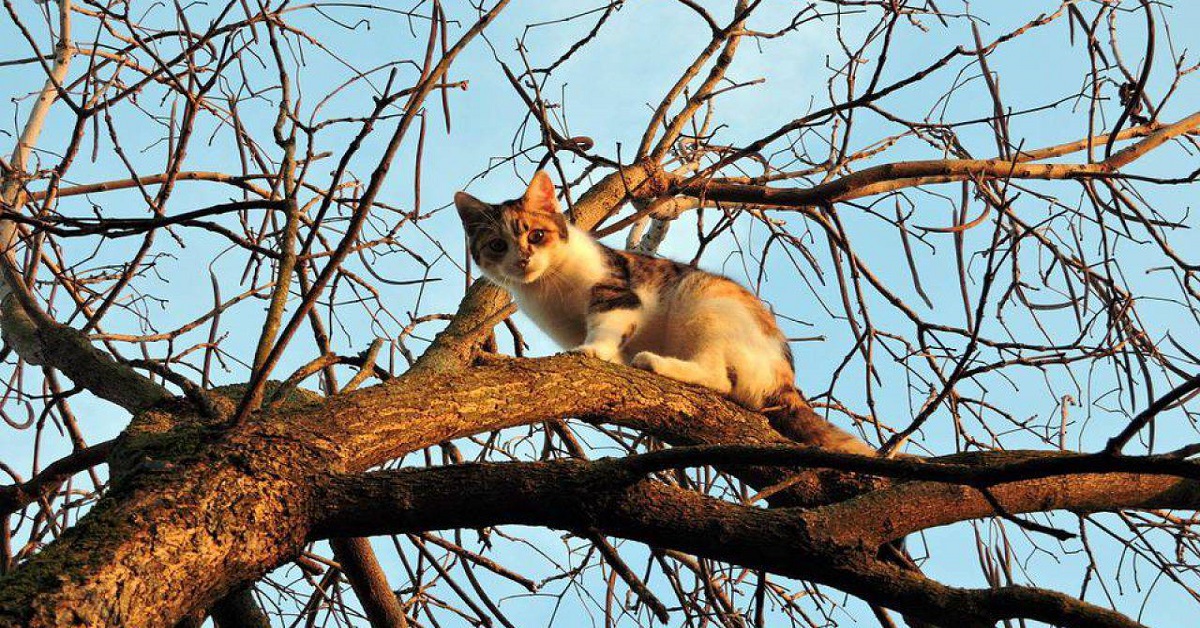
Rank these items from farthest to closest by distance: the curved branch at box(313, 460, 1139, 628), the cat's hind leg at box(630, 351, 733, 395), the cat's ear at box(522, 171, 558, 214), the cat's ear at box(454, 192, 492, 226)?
the cat's ear at box(454, 192, 492, 226)
the cat's ear at box(522, 171, 558, 214)
the cat's hind leg at box(630, 351, 733, 395)
the curved branch at box(313, 460, 1139, 628)

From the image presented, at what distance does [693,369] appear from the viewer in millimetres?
3562

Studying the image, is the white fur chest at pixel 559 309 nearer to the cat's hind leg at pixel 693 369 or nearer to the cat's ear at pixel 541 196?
the cat's ear at pixel 541 196

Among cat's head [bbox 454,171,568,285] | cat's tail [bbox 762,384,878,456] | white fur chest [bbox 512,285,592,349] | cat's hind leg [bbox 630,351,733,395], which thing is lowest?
cat's tail [bbox 762,384,878,456]

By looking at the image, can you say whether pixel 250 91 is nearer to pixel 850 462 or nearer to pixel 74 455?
pixel 74 455

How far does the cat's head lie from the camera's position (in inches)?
161

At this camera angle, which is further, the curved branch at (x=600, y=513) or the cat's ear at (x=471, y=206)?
the cat's ear at (x=471, y=206)

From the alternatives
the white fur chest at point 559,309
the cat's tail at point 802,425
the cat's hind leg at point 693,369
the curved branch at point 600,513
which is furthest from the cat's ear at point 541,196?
the curved branch at point 600,513

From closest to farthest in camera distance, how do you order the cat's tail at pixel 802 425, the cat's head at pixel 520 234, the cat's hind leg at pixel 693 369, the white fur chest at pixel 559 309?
the cat's tail at pixel 802 425 < the cat's hind leg at pixel 693 369 < the cat's head at pixel 520 234 < the white fur chest at pixel 559 309

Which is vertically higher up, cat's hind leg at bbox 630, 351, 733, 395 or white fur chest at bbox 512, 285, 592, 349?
white fur chest at bbox 512, 285, 592, 349

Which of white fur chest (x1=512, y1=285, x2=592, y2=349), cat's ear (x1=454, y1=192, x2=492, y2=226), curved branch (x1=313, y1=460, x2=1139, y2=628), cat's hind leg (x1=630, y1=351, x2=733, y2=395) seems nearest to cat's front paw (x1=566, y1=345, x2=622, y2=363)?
cat's hind leg (x1=630, y1=351, x2=733, y2=395)

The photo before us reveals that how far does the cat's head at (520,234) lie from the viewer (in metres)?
4.10

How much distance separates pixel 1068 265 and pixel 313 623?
9.15ft

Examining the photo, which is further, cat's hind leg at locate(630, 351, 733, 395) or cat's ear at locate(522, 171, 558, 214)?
cat's ear at locate(522, 171, 558, 214)

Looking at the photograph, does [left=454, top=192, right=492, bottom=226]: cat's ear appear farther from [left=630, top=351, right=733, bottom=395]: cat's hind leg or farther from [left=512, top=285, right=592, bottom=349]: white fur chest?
[left=630, top=351, right=733, bottom=395]: cat's hind leg
